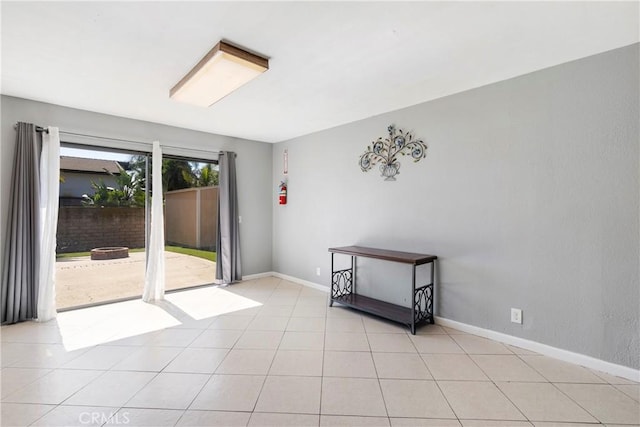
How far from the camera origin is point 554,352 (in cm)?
238

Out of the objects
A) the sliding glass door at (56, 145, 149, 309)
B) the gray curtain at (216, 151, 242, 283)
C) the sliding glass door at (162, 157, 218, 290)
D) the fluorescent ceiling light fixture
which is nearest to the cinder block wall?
the sliding glass door at (56, 145, 149, 309)

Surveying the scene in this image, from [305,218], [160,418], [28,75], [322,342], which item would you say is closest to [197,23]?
[28,75]

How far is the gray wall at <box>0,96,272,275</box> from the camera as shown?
3.08m

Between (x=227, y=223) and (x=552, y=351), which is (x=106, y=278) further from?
(x=552, y=351)

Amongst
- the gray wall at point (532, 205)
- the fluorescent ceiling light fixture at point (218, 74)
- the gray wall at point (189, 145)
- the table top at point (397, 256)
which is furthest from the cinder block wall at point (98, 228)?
the gray wall at point (532, 205)

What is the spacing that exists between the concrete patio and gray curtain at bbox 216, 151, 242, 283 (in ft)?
1.31

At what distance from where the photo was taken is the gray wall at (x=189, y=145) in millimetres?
3076

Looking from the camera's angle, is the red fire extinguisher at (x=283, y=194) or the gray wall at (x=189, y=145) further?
the red fire extinguisher at (x=283, y=194)

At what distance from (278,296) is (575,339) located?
126 inches

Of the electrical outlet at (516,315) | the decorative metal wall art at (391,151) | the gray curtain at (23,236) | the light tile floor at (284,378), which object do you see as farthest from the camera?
the decorative metal wall art at (391,151)

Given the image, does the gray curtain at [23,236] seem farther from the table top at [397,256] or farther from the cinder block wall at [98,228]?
the table top at [397,256]

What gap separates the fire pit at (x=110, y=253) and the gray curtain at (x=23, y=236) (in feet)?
2.18

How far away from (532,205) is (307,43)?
2.31m

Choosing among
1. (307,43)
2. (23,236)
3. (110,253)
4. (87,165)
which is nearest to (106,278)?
(110,253)
